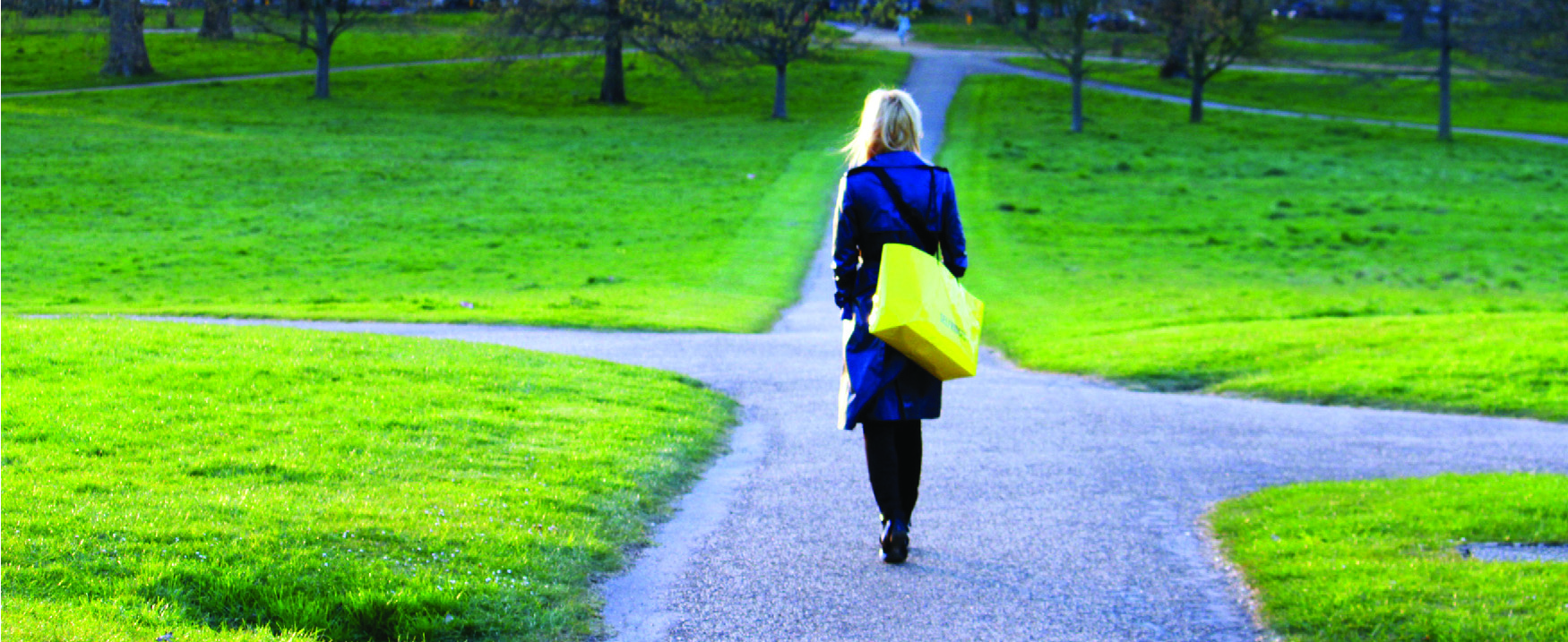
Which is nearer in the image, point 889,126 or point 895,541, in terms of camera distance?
point 889,126

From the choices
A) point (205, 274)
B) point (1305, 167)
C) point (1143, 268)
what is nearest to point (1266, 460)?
point (1143, 268)

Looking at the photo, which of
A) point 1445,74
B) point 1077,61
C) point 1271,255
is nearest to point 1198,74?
point 1077,61

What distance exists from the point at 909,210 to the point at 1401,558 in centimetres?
278

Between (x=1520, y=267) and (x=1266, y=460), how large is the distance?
710 inches

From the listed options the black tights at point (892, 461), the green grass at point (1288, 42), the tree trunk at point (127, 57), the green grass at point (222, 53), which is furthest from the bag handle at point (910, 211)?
the tree trunk at point (127, 57)

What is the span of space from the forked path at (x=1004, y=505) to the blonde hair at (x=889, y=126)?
1.93 m

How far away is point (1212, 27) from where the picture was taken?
153 feet

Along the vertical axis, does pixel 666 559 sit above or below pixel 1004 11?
below

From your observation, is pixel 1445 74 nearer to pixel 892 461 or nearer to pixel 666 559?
pixel 892 461

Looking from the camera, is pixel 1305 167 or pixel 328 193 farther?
pixel 1305 167

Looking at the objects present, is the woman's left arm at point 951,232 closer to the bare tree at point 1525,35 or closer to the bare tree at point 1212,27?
the bare tree at point 1525,35

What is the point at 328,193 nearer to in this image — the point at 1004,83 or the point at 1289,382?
the point at 1289,382

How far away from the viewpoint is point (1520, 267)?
2330cm

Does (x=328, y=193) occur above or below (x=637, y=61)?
below
